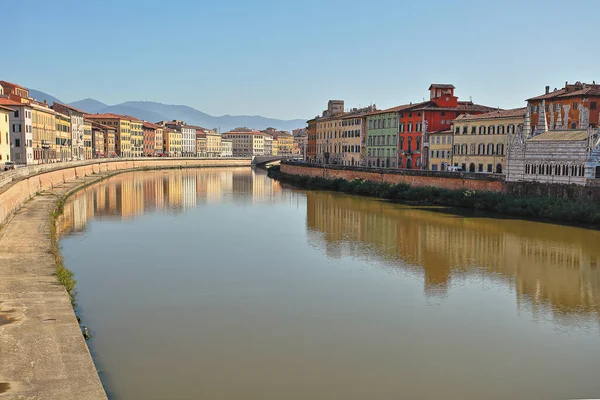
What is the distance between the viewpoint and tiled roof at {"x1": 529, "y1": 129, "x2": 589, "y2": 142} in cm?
2806

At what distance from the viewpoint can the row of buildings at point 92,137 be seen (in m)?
46.6

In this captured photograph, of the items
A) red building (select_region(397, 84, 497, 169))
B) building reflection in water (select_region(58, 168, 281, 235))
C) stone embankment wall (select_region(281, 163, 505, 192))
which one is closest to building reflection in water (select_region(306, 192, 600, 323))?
stone embankment wall (select_region(281, 163, 505, 192))

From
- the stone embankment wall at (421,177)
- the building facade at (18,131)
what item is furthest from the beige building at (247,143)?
the building facade at (18,131)

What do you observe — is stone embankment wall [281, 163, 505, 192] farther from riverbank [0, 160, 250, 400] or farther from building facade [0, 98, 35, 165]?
building facade [0, 98, 35, 165]

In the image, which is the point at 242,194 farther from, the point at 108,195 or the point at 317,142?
the point at 317,142

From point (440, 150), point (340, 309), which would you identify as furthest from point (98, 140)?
point (340, 309)

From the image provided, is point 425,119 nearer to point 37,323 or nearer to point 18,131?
point 18,131

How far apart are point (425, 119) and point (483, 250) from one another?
26.2 m

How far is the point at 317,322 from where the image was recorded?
1263 centimetres

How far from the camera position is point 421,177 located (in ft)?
127

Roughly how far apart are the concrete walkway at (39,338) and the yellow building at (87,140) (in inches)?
2442

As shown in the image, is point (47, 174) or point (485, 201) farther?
point (47, 174)

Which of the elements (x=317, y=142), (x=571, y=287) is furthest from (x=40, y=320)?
(x=317, y=142)

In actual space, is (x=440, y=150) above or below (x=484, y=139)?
below
